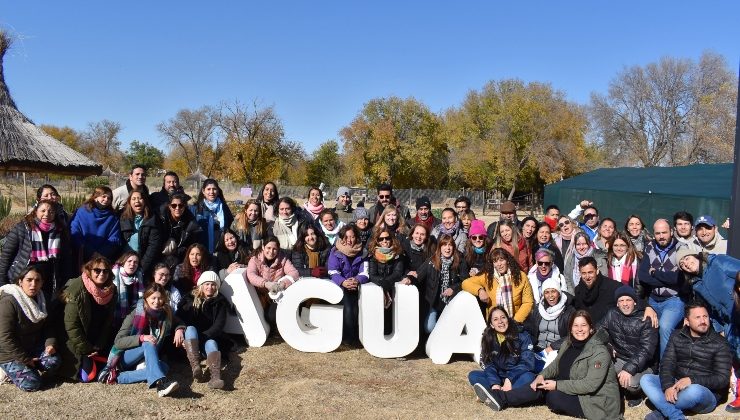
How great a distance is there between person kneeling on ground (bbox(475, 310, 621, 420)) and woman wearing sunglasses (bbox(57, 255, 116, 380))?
3685 mm

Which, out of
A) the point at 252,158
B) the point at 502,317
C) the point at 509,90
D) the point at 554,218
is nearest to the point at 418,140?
the point at 509,90

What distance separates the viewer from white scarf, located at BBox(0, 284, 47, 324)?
5.15 meters

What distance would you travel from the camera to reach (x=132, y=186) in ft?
22.8

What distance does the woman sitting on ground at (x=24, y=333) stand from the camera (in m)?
5.13

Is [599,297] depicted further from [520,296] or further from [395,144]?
[395,144]

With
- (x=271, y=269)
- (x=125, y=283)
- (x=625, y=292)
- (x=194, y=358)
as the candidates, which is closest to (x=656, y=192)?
(x=625, y=292)

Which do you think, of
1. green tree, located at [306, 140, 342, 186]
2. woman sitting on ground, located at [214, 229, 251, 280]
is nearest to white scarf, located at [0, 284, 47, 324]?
woman sitting on ground, located at [214, 229, 251, 280]

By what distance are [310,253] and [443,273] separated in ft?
5.46

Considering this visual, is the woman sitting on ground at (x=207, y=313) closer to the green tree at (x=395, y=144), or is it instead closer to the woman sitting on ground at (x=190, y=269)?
the woman sitting on ground at (x=190, y=269)

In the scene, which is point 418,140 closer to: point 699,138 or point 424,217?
point 699,138

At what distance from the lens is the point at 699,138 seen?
1631 inches

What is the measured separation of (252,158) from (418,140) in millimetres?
14747

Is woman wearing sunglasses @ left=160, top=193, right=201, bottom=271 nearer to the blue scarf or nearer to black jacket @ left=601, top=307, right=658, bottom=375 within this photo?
the blue scarf

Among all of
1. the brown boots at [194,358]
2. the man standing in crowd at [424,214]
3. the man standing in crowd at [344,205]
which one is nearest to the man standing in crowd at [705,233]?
the man standing in crowd at [424,214]
